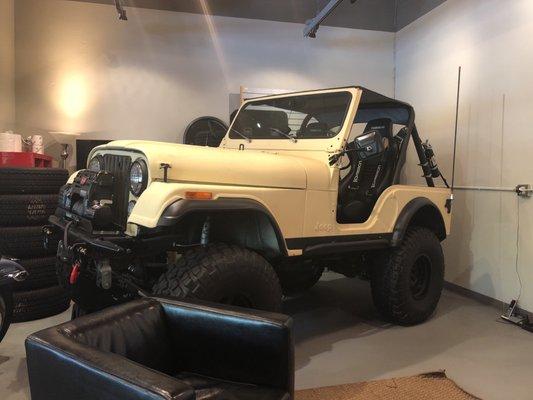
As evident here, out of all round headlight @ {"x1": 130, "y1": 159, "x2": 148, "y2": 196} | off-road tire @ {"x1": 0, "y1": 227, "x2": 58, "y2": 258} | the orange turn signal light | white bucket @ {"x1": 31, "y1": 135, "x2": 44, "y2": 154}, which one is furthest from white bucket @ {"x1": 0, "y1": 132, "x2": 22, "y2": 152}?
the orange turn signal light

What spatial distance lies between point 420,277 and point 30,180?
3356mm

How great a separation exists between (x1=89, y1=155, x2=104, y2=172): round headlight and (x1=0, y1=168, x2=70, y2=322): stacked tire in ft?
2.73

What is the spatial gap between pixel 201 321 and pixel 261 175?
105cm

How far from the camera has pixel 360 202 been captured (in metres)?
3.36

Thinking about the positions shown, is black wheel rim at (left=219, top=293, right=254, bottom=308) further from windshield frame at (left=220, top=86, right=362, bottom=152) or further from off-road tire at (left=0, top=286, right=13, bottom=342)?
off-road tire at (left=0, top=286, right=13, bottom=342)

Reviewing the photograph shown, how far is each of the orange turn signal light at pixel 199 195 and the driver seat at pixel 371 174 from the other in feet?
4.86

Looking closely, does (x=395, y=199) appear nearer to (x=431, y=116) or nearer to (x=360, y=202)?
(x=360, y=202)

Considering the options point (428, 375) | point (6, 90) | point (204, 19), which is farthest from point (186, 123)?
point (428, 375)

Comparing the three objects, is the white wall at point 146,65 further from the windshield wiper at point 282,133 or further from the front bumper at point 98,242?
the front bumper at point 98,242

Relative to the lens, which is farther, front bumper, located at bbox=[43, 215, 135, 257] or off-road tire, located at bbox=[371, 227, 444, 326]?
off-road tire, located at bbox=[371, 227, 444, 326]

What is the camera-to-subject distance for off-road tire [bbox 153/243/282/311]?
2.18m

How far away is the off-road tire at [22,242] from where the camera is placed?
128 inches

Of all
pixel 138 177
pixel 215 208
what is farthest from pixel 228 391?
pixel 138 177

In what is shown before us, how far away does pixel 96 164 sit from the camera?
2736 millimetres
